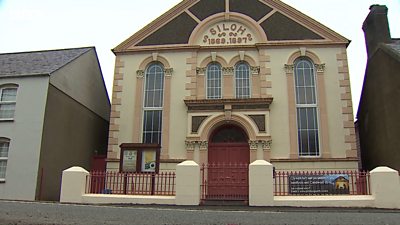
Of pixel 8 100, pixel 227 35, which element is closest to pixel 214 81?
pixel 227 35

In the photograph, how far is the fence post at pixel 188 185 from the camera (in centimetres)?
1308

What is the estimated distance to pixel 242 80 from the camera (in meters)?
19.1

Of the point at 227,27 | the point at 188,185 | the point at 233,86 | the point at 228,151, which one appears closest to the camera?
the point at 188,185

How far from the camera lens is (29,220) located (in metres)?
8.23

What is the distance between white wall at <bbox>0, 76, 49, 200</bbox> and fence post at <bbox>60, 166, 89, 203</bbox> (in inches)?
149

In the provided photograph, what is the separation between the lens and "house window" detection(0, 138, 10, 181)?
1755 cm

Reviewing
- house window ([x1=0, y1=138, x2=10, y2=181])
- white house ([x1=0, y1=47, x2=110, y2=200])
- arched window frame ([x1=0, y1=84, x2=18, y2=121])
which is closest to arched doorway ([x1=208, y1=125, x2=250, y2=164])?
white house ([x1=0, y1=47, x2=110, y2=200])

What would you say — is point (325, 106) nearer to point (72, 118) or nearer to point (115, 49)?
point (115, 49)

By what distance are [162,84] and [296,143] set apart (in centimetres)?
684

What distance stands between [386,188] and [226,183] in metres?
5.55

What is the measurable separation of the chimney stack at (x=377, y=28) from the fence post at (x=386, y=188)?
29.2 ft

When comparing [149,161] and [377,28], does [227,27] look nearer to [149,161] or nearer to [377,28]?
[377,28]

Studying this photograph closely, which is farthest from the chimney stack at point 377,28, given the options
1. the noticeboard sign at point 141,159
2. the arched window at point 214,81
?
the noticeboard sign at point 141,159

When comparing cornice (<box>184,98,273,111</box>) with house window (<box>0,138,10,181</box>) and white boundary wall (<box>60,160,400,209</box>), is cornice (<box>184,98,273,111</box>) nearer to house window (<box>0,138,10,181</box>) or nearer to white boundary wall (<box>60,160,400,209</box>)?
white boundary wall (<box>60,160,400,209</box>)
